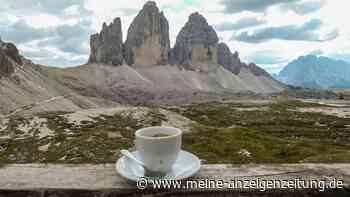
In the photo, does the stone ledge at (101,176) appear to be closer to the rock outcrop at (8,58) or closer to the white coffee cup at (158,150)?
the white coffee cup at (158,150)

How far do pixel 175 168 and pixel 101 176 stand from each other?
0.82 meters

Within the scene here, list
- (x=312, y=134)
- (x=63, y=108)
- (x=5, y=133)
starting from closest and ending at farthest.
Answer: (x=5, y=133)
(x=312, y=134)
(x=63, y=108)

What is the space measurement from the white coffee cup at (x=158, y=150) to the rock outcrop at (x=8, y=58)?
10588cm

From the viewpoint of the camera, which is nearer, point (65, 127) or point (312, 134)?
point (65, 127)

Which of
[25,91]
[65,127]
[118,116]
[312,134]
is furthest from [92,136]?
[25,91]

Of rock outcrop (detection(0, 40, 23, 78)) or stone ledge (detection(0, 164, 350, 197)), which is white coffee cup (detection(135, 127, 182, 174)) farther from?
rock outcrop (detection(0, 40, 23, 78))

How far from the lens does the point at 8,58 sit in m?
111

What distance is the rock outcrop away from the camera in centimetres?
10096

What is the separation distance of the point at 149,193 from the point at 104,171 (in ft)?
2.72

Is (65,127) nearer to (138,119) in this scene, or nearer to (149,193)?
(138,119)

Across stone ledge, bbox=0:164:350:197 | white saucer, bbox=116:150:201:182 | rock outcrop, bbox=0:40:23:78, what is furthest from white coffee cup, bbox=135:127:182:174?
rock outcrop, bbox=0:40:23:78

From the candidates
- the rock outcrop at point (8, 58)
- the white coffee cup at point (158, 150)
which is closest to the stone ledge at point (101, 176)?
the white coffee cup at point (158, 150)

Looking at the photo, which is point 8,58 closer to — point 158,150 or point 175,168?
point 175,168

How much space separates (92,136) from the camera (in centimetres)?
3180
